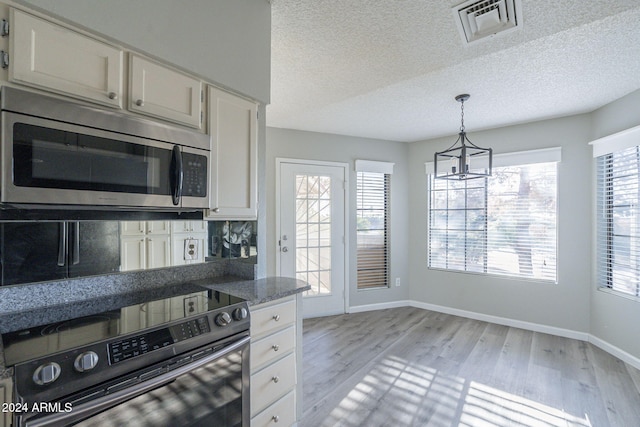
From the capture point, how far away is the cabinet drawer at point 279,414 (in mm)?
1600

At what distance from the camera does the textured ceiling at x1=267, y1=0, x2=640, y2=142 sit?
169 centimetres

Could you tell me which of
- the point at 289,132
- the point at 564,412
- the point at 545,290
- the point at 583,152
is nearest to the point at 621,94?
the point at 583,152

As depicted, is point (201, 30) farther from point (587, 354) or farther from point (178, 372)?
point (587, 354)

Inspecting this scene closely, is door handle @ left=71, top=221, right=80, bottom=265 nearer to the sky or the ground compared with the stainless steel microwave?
nearer to the ground

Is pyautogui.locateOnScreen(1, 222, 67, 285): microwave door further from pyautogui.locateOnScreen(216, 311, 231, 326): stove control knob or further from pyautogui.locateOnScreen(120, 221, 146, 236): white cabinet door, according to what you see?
pyautogui.locateOnScreen(216, 311, 231, 326): stove control knob

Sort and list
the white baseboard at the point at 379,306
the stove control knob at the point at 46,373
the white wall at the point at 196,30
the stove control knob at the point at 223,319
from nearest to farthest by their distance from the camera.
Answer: the stove control knob at the point at 46,373
the white wall at the point at 196,30
the stove control knob at the point at 223,319
the white baseboard at the point at 379,306

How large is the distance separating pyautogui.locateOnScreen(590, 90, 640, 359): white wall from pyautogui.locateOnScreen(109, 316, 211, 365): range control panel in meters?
3.79

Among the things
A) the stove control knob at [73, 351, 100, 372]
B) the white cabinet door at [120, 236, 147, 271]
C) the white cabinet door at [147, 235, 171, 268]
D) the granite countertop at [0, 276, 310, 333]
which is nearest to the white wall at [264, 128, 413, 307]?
the granite countertop at [0, 276, 310, 333]

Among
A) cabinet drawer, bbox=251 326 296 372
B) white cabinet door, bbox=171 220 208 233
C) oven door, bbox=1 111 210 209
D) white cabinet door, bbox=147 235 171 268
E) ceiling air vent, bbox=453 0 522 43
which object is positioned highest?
ceiling air vent, bbox=453 0 522 43

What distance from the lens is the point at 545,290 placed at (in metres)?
3.63

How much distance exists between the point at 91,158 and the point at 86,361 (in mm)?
768

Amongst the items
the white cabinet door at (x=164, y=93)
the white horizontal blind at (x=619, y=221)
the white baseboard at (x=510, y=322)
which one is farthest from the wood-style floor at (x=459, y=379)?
the white cabinet door at (x=164, y=93)

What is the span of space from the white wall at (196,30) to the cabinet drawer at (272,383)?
1607 millimetres

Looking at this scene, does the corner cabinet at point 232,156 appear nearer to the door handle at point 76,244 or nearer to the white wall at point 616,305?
the door handle at point 76,244
